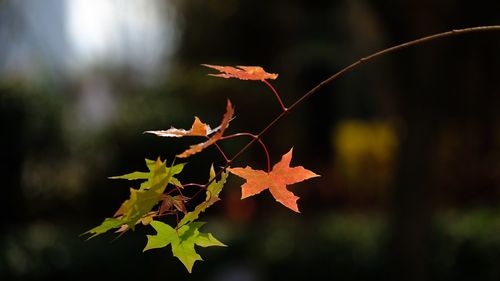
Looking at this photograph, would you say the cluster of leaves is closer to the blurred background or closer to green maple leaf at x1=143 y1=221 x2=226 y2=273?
green maple leaf at x1=143 y1=221 x2=226 y2=273

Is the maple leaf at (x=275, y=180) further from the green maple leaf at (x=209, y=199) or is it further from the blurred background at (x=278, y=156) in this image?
the blurred background at (x=278, y=156)

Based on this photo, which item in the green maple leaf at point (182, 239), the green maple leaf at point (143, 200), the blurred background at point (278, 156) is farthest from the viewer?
the blurred background at point (278, 156)

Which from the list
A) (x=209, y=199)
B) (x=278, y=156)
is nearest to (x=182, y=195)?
(x=209, y=199)

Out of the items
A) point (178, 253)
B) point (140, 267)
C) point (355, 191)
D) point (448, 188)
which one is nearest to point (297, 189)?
point (355, 191)

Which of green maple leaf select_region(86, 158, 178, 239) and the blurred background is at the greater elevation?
green maple leaf select_region(86, 158, 178, 239)

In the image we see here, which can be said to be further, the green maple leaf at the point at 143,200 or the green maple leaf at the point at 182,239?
→ the green maple leaf at the point at 182,239

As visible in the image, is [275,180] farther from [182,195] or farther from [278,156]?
[278,156]

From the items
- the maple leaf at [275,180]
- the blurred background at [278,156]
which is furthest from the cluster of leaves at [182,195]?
the blurred background at [278,156]

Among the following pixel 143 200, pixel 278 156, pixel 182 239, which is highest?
pixel 143 200

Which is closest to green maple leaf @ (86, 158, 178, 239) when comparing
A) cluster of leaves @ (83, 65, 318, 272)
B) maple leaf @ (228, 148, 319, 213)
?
cluster of leaves @ (83, 65, 318, 272)
